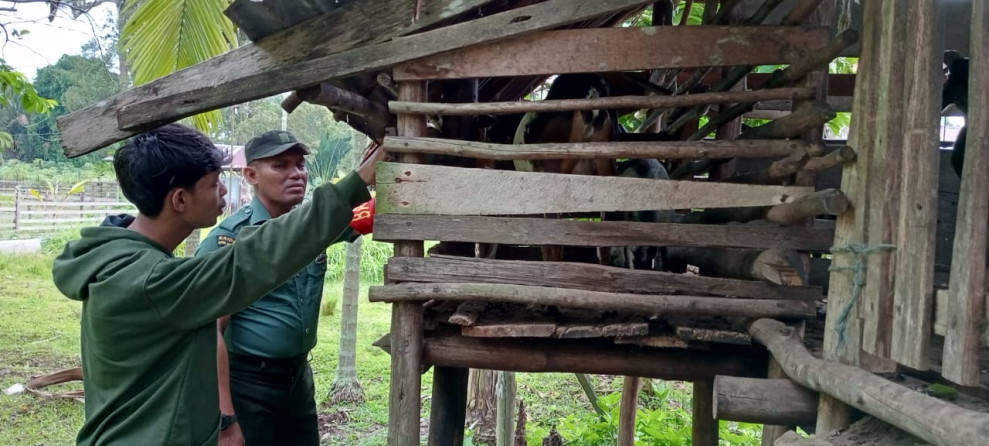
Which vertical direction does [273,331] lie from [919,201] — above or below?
below

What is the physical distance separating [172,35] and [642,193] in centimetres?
391

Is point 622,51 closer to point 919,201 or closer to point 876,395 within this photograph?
point 919,201

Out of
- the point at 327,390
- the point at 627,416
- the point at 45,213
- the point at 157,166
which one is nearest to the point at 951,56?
the point at 157,166

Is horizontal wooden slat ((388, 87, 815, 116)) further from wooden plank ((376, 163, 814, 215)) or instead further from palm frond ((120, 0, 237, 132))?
palm frond ((120, 0, 237, 132))

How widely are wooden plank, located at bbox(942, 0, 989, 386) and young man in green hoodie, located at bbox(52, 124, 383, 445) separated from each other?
5.82 feet

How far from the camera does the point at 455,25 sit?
291cm

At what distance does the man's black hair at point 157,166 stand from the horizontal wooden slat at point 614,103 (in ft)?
3.15

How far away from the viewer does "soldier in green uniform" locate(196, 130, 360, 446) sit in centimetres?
334

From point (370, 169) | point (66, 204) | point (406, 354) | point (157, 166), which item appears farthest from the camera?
point (66, 204)

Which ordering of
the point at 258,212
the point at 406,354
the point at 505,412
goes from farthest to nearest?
the point at 505,412, the point at 258,212, the point at 406,354

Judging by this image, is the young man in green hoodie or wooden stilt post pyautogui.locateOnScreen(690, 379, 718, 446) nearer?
the young man in green hoodie

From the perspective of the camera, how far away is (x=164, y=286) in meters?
2.05

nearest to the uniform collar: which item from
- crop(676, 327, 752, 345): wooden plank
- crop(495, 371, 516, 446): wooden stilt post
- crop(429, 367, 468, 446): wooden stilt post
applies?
crop(429, 367, 468, 446): wooden stilt post

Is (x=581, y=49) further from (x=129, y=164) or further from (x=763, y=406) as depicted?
(x=129, y=164)
